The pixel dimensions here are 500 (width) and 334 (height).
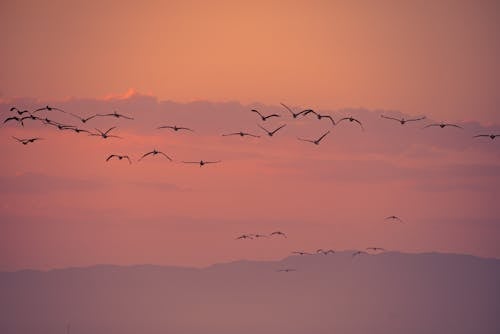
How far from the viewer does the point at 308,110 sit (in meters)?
107

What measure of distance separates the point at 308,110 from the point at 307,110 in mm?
629

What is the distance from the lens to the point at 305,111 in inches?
4286

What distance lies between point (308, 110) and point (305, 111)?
57.2 inches

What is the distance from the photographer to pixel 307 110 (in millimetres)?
108062

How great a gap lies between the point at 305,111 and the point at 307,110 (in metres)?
0.83
